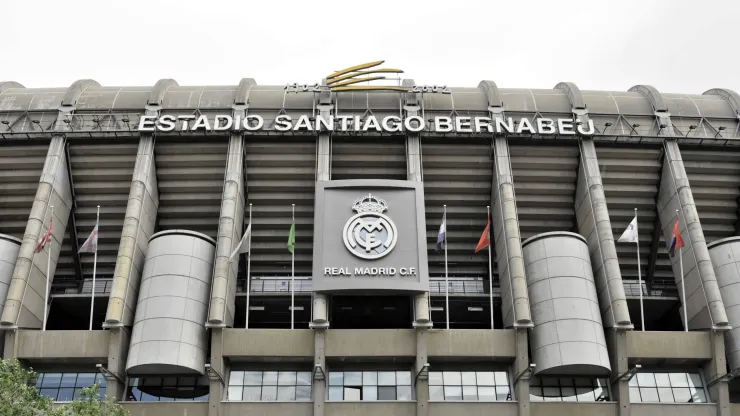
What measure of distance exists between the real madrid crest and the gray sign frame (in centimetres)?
41

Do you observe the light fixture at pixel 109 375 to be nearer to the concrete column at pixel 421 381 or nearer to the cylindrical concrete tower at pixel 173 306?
the cylindrical concrete tower at pixel 173 306

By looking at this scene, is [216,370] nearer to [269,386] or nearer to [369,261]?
[269,386]

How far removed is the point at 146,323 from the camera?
49.9 meters

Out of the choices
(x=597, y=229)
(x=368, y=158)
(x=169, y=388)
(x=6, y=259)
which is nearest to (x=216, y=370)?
(x=169, y=388)

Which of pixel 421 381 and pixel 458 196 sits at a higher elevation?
pixel 458 196

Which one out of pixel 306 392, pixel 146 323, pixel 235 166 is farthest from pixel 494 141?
pixel 146 323

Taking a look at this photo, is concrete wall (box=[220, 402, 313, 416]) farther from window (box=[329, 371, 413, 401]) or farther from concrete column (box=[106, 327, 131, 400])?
concrete column (box=[106, 327, 131, 400])

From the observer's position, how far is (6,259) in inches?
2114

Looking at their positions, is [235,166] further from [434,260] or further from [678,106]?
Answer: [678,106]

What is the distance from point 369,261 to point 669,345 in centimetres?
1878

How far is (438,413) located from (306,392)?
7.96m

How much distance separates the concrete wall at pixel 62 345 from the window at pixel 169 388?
8.60ft

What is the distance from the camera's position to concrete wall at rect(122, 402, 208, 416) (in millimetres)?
48688

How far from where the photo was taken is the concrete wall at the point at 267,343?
5000 cm
